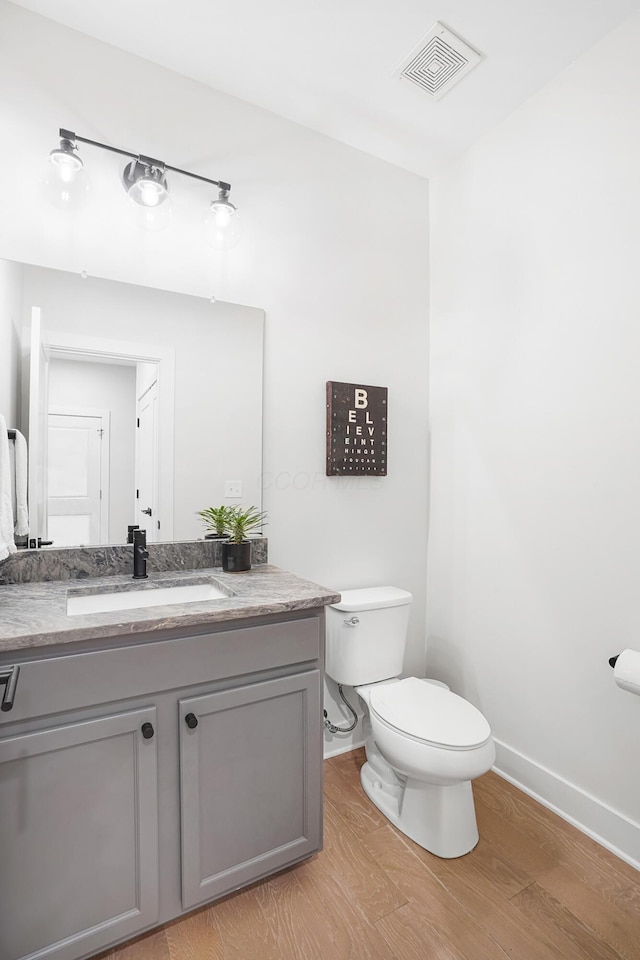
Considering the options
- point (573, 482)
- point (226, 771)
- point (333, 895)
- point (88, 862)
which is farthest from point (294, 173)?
point (333, 895)

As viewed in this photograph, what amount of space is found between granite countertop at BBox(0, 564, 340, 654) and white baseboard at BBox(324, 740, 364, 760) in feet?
3.05

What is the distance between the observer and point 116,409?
5.56ft

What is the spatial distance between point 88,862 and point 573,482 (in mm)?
1835

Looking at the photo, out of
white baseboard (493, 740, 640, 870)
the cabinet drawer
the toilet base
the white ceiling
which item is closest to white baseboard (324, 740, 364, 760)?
the toilet base

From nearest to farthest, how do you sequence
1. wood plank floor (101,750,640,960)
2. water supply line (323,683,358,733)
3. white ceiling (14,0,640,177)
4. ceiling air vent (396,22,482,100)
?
wood plank floor (101,750,640,960) → white ceiling (14,0,640,177) → ceiling air vent (396,22,482,100) → water supply line (323,683,358,733)

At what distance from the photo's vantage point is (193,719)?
1.24m

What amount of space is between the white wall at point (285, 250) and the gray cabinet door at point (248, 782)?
711 mm

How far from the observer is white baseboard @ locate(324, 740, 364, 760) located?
213 cm

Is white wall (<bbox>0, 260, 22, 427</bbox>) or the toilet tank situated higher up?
white wall (<bbox>0, 260, 22, 427</bbox>)

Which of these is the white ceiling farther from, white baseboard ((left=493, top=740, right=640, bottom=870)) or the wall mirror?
white baseboard ((left=493, top=740, right=640, bottom=870))

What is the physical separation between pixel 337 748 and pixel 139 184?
2.34 meters

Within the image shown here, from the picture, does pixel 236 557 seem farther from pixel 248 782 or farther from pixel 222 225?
pixel 222 225

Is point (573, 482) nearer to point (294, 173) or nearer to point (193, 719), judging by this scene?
point (193, 719)

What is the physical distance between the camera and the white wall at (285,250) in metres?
1.58
